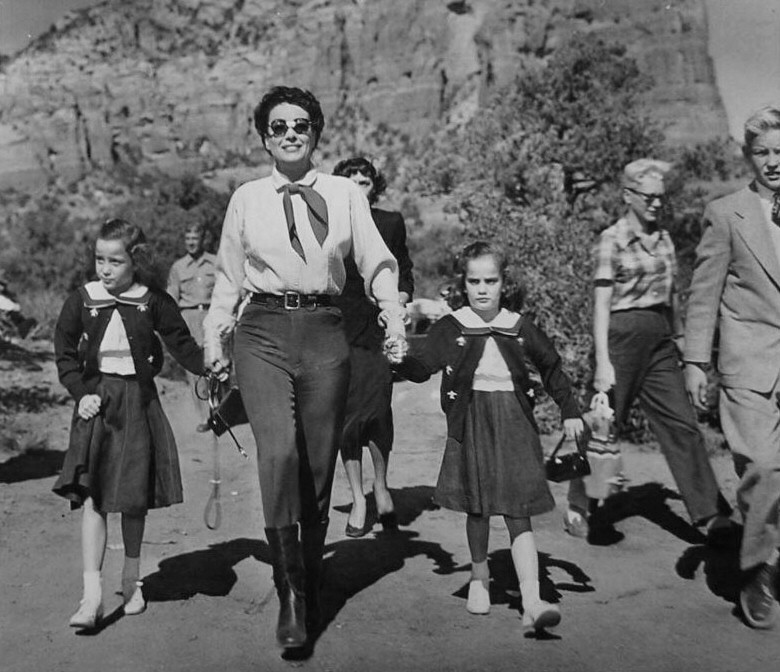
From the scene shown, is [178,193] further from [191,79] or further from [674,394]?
[191,79]

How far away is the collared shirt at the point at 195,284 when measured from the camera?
9914 mm

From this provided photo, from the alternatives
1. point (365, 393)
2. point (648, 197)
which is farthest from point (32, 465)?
point (648, 197)

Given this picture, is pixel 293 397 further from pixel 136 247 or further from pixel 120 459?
pixel 136 247

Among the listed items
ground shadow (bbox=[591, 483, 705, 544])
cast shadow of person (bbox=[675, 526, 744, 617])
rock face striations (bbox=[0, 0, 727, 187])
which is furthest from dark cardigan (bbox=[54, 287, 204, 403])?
rock face striations (bbox=[0, 0, 727, 187])

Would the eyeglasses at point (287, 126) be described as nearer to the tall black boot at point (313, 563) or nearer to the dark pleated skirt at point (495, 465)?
the dark pleated skirt at point (495, 465)

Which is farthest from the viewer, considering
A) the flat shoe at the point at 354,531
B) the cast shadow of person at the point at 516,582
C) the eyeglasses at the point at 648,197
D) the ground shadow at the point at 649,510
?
the ground shadow at the point at 649,510

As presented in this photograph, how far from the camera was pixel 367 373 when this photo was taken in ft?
20.0

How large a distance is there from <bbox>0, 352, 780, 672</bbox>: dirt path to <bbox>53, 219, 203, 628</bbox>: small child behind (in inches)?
18.9

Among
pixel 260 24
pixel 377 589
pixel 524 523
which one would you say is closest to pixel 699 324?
pixel 524 523

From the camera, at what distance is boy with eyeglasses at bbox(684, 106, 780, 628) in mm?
4461

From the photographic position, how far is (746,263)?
4.67 metres

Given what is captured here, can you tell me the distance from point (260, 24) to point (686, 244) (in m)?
133

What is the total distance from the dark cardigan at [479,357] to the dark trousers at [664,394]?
1.31 m

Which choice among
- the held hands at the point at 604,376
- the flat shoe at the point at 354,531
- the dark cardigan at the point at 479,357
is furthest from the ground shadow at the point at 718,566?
the flat shoe at the point at 354,531
